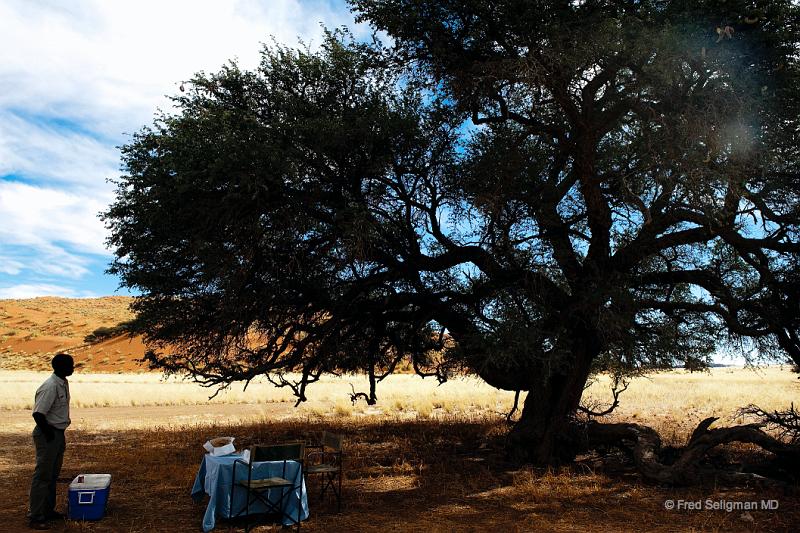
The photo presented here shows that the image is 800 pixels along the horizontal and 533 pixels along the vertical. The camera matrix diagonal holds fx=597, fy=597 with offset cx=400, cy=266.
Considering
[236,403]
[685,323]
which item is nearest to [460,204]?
[685,323]

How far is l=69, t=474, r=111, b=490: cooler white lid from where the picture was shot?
26.6 feet

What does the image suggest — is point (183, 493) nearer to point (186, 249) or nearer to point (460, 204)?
point (186, 249)

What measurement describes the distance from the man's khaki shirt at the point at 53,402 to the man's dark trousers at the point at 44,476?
16 cm

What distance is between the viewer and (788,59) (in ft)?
31.2

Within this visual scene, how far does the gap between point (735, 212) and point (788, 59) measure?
101 inches

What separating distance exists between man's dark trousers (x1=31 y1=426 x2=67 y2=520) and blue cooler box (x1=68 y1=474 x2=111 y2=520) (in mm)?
254

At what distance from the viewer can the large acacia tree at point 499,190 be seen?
357 inches

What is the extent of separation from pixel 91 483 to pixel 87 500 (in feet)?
0.87

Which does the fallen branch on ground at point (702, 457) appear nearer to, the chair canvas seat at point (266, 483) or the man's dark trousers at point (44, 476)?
the chair canvas seat at point (266, 483)
